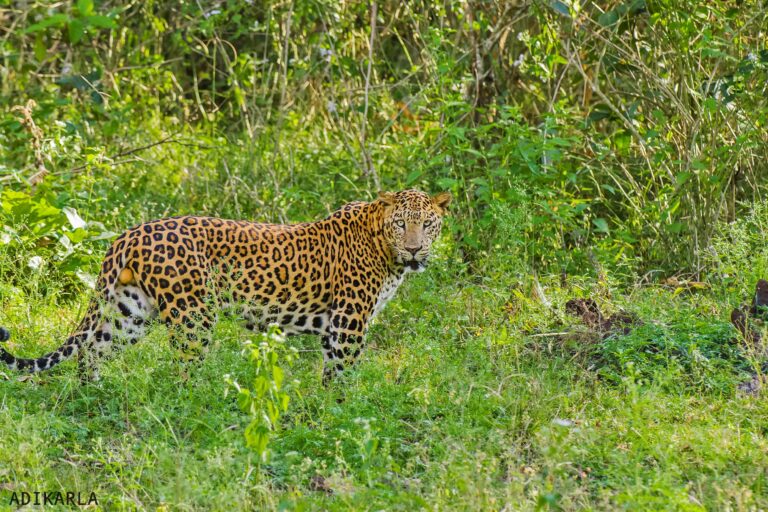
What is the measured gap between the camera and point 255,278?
681cm

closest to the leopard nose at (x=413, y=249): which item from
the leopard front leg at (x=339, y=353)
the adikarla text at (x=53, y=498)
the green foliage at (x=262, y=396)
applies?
the leopard front leg at (x=339, y=353)

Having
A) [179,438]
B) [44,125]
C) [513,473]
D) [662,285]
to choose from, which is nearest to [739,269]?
[662,285]

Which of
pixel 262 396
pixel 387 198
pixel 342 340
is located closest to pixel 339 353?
pixel 342 340

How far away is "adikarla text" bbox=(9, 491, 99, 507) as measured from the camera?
5.00 metres

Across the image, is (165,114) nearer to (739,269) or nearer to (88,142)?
(88,142)

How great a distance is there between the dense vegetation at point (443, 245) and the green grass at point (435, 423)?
0.08 ft

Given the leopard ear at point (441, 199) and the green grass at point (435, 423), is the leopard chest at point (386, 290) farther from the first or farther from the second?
the leopard ear at point (441, 199)

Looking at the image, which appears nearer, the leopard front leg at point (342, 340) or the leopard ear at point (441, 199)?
the leopard front leg at point (342, 340)

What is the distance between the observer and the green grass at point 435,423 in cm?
482

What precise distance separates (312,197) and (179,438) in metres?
3.97

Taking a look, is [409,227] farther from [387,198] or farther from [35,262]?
[35,262]

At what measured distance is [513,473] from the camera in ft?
15.7

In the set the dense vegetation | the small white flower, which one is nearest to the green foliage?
the dense vegetation

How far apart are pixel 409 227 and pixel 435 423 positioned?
173cm
